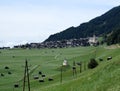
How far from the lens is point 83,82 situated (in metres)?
65.2

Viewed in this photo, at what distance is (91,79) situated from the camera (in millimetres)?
63938

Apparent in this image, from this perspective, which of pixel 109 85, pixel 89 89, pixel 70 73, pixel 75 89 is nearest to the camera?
pixel 109 85

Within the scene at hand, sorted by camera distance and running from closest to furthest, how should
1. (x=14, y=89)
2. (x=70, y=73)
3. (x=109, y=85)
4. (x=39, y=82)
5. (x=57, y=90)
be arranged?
(x=109, y=85)
(x=57, y=90)
(x=14, y=89)
(x=39, y=82)
(x=70, y=73)

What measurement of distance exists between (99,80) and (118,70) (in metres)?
3.57

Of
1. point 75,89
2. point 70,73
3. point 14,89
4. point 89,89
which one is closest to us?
point 89,89

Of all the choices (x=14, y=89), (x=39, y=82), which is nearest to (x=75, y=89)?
(x=14, y=89)

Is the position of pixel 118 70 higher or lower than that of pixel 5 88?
higher

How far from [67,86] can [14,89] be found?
45.1 metres

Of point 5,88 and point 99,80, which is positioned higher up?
point 99,80

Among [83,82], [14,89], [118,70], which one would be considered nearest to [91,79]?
[83,82]

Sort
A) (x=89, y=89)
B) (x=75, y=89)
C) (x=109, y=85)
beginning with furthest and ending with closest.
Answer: (x=75, y=89), (x=89, y=89), (x=109, y=85)

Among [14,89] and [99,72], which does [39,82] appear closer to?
[14,89]

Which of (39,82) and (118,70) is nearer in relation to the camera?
(118,70)

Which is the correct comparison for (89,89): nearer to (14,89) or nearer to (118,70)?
(118,70)
